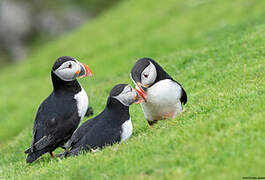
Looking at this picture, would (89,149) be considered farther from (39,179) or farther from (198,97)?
(198,97)

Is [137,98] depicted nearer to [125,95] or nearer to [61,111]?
[125,95]

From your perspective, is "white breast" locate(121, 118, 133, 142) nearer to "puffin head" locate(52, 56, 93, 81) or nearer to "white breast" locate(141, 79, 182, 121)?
"white breast" locate(141, 79, 182, 121)

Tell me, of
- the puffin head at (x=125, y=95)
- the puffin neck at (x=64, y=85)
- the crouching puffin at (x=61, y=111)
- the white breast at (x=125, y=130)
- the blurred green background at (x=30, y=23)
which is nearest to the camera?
the white breast at (x=125, y=130)

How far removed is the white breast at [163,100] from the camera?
359 inches

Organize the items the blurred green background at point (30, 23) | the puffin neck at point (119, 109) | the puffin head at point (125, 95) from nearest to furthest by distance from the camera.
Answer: the puffin neck at point (119, 109) → the puffin head at point (125, 95) → the blurred green background at point (30, 23)

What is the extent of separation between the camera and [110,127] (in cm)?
874

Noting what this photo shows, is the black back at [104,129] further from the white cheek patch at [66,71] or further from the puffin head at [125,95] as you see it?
the white cheek patch at [66,71]

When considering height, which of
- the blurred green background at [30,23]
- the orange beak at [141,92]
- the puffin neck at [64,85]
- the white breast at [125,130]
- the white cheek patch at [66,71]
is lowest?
the blurred green background at [30,23]

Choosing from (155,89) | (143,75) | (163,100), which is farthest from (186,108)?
(143,75)

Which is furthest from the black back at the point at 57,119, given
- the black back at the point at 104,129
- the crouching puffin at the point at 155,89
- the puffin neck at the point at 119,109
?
the crouching puffin at the point at 155,89

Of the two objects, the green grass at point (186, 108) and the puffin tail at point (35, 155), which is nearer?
the green grass at point (186, 108)

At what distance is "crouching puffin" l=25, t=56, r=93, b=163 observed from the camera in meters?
9.67

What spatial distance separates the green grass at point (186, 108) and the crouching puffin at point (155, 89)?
0.40 m

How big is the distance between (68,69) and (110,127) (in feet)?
6.55
